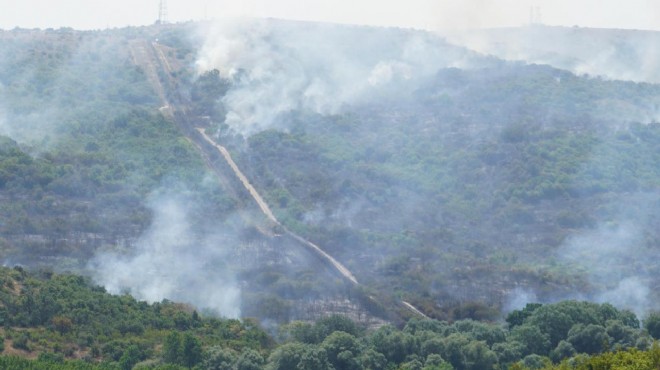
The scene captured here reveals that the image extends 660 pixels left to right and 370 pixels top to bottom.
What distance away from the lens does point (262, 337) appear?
76.2 metres

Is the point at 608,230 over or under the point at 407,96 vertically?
under

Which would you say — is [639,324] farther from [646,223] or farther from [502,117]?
[502,117]

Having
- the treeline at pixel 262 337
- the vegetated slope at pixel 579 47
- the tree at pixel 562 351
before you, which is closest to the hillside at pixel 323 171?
the vegetated slope at pixel 579 47

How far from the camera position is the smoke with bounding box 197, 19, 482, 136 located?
436 ft

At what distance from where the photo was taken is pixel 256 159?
388 ft

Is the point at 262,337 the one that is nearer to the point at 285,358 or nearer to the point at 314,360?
the point at 314,360

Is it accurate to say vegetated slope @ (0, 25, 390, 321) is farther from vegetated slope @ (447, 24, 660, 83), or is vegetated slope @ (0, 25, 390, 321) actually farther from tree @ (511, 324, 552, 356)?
vegetated slope @ (447, 24, 660, 83)

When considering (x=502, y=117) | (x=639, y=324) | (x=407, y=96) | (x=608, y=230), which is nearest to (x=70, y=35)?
(x=407, y=96)

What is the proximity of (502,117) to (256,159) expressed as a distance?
23.0m

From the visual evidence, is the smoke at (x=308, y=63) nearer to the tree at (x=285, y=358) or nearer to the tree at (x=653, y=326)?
the tree at (x=653, y=326)

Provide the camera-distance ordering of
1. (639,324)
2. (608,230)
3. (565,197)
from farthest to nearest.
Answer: (565,197)
(608,230)
(639,324)

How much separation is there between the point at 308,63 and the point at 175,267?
52.7 metres

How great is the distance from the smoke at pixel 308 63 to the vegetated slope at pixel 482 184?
290 cm

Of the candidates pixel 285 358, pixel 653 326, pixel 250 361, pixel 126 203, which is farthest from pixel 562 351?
pixel 126 203
